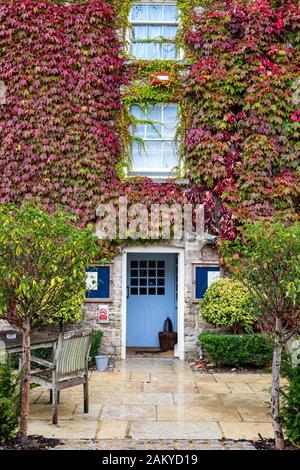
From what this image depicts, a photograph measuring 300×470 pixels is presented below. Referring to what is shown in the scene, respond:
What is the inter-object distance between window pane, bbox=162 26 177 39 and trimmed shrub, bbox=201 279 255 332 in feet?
18.6

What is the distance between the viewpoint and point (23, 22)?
1142 cm

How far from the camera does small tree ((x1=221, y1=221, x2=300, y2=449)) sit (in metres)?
5.48

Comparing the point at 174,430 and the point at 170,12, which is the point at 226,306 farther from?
the point at 170,12

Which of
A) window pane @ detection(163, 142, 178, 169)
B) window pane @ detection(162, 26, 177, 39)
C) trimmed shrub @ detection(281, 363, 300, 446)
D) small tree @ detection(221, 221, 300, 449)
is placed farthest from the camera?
window pane @ detection(162, 26, 177, 39)

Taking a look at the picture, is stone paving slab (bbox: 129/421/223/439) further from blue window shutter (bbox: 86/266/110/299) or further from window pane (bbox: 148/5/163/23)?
window pane (bbox: 148/5/163/23)

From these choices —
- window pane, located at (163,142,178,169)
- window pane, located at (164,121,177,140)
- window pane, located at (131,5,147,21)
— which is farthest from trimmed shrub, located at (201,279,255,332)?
window pane, located at (131,5,147,21)

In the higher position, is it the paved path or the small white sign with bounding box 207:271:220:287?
the small white sign with bounding box 207:271:220:287

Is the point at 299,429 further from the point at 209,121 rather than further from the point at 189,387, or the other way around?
the point at 209,121

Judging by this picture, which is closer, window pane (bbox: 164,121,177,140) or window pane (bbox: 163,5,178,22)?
window pane (bbox: 164,121,177,140)

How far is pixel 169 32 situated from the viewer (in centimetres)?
1216

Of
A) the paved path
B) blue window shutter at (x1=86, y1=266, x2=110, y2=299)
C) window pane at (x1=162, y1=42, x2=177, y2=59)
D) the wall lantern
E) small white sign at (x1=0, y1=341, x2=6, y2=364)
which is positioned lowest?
the paved path

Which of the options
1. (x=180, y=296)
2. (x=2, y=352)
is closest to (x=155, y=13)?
(x=180, y=296)

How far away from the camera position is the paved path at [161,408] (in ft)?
20.4
